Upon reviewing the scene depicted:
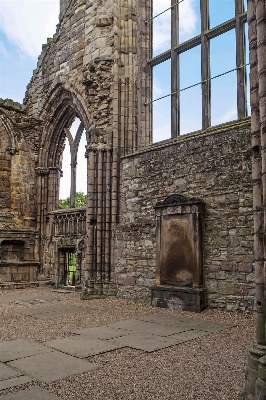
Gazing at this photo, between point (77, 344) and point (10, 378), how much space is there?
4.49 feet

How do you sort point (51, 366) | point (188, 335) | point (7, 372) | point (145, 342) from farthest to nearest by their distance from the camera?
point (188, 335), point (145, 342), point (51, 366), point (7, 372)

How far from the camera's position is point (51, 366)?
4.04 metres

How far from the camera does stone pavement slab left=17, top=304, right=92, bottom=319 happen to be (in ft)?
24.1

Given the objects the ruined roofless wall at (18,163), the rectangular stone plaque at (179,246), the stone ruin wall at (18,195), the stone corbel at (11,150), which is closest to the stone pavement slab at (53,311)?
the rectangular stone plaque at (179,246)

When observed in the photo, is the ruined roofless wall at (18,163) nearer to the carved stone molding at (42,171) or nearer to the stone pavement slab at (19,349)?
the carved stone molding at (42,171)

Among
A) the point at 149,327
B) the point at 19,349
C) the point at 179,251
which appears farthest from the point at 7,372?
the point at 179,251

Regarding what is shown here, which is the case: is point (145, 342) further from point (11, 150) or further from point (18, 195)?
point (11, 150)

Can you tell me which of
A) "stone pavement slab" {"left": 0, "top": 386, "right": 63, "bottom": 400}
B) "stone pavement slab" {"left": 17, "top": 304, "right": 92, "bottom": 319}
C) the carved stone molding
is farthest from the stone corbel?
"stone pavement slab" {"left": 0, "top": 386, "right": 63, "bottom": 400}

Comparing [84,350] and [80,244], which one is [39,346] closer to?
[84,350]

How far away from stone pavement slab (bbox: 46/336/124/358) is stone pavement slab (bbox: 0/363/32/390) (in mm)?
775

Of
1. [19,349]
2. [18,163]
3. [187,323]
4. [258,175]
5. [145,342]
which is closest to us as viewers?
[258,175]

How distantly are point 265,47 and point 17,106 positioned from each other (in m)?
13.0

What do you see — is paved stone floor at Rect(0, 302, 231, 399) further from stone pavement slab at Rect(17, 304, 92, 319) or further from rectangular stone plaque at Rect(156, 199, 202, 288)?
stone pavement slab at Rect(17, 304, 92, 319)

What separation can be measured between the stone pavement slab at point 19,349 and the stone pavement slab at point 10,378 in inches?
14.8
